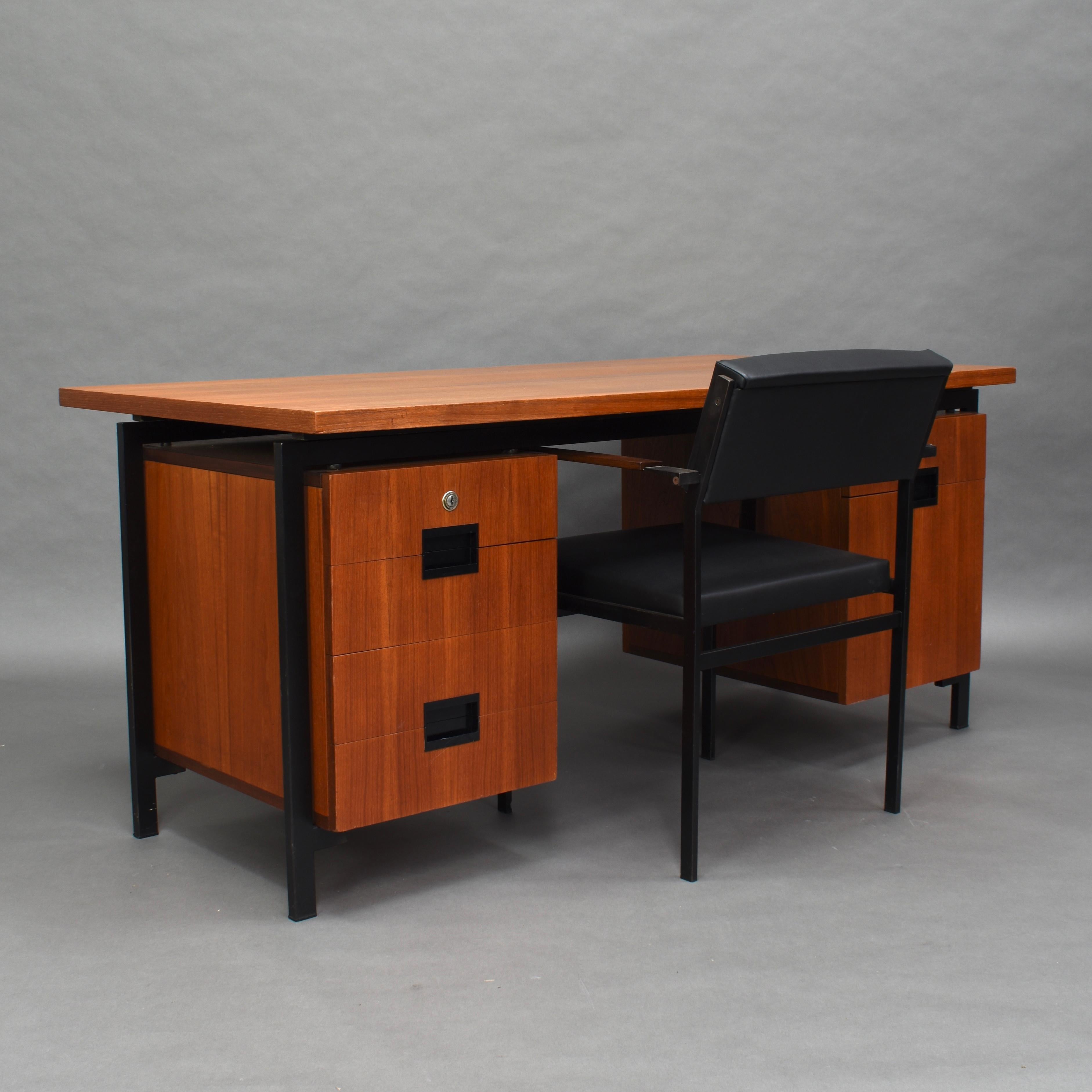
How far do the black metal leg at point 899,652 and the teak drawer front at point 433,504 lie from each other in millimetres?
659

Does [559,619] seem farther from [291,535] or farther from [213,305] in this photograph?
[291,535]

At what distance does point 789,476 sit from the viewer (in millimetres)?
2197

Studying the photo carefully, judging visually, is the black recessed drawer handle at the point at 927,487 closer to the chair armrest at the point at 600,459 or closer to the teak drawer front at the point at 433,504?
the chair armrest at the point at 600,459

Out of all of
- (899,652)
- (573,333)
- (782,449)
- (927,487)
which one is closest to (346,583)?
(782,449)

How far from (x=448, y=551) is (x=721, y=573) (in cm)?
49

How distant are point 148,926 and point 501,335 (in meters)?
2.14

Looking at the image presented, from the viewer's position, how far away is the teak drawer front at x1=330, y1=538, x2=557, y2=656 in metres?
2.00

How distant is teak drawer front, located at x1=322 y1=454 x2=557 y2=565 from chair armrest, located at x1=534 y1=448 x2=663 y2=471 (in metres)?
0.06

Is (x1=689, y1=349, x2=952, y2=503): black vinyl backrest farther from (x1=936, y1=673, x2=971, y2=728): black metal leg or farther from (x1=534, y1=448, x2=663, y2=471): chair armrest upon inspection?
(x1=936, y1=673, x2=971, y2=728): black metal leg

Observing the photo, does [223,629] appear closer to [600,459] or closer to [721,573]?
[600,459]

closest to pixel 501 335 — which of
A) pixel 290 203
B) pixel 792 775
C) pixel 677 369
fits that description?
pixel 290 203

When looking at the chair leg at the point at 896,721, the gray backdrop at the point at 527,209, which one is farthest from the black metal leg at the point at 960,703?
the gray backdrop at the point at 527,209

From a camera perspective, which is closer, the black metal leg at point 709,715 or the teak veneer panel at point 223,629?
the teak veneer panel at point 223,629

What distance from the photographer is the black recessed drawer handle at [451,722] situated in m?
2.12
